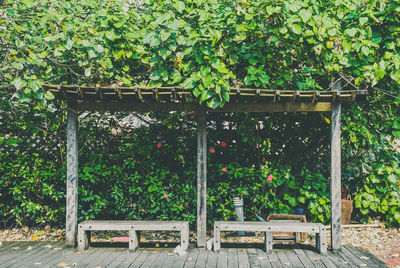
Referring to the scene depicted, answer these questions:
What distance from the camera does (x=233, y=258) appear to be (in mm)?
4844

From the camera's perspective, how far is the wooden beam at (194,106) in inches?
203

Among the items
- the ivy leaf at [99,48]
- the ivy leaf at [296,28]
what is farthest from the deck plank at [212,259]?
the ivy leaf at [296,28]

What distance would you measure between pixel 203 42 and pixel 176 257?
312cm

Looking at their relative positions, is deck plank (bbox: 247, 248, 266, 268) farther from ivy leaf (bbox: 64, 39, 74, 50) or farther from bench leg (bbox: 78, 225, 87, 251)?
ivy leaf (bbox: 64, 39, 74, 50)

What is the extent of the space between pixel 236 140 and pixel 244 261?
2595 mm

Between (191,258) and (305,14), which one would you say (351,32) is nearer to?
(305,14)

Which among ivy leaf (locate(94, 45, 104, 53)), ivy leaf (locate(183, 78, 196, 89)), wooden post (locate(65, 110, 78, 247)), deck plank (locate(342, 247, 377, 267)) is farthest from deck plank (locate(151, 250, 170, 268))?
ivy leaf (locate(94, 45, 104, 53))

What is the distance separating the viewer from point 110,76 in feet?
16.4

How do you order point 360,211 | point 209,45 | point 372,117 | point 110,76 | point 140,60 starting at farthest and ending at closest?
point 360,211 → point 372,117 → point 140,60 → point 110,76 → point 209,45

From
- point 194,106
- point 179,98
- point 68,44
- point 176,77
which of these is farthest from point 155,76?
point 68,44

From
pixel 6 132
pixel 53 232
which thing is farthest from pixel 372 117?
pixel 6 132

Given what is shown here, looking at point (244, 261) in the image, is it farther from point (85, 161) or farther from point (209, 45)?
point (85, 161)

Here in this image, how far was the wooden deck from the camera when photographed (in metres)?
4.59

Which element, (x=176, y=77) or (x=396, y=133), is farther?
(x=396, y=133)
